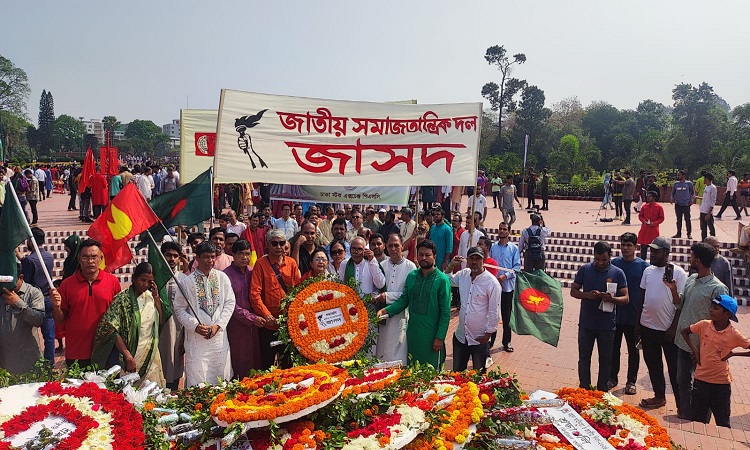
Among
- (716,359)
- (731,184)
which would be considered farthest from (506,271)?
(731,184)

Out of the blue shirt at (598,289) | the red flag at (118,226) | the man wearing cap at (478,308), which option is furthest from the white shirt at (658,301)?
the red flag at (118,226)

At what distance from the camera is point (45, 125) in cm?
8619

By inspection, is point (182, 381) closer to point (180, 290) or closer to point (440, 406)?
point (180, 290)

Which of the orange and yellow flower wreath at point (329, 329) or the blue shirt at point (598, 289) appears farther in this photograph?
the blue shirt at point (598, 289)

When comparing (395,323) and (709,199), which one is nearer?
(395,323)

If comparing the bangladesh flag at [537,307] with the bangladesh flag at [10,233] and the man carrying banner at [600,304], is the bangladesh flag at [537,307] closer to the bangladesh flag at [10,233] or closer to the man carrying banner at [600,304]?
the man carrying banner at [600,304]

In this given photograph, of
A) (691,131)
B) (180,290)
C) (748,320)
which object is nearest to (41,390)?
(180,290)

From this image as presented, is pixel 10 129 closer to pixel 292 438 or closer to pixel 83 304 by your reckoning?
pixel 83 304

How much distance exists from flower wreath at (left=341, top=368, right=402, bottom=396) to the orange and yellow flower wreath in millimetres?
902

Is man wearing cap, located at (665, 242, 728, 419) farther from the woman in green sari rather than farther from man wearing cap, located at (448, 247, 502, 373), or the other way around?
the woman in green sari

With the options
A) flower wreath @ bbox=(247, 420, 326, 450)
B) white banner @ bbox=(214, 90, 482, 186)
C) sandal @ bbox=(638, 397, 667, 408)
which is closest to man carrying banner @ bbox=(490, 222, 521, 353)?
white banner @ bbox=(214, 90, 482, 186)

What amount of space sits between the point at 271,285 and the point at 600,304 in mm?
3427

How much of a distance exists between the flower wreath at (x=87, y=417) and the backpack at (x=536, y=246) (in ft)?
22.3

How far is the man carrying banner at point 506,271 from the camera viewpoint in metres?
Answer: 7.55
